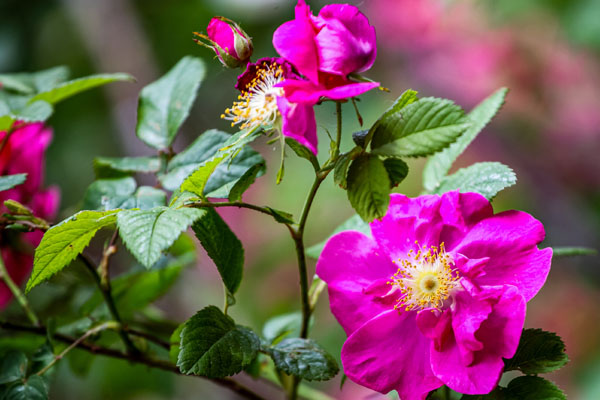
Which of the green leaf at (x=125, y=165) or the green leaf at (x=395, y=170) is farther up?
the green leaf at (x=395, y=170)

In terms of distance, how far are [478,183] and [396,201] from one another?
60 mm

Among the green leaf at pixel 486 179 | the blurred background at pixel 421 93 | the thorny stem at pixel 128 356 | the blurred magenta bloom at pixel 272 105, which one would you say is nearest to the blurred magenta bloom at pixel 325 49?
the blurred magenta bloom at pixel 272 105

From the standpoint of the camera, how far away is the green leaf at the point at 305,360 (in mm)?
392

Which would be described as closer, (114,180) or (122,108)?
(114,180)

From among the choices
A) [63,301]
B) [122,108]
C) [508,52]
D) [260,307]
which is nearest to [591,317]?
[508,52]

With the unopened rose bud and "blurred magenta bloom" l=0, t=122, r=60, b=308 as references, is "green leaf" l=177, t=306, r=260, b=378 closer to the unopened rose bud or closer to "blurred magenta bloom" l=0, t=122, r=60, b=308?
the unopened rose bud

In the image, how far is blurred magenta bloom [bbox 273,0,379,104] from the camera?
34 centimetres

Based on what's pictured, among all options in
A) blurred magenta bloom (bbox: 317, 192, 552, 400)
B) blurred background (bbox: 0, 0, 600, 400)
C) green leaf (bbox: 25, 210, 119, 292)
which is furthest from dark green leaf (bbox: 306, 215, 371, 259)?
blurred background (bbox: 0, 0, 600, 400)

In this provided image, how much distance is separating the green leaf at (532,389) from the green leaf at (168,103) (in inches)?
12.0

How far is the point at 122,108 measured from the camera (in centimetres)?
145

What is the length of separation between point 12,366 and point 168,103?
0.23 meters

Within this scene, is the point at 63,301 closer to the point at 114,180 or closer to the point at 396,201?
the point at 114,180

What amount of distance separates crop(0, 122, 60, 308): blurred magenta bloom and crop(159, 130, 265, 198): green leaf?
0.15 m

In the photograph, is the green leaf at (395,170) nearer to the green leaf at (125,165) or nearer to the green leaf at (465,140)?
the green leaf at (465,140)
